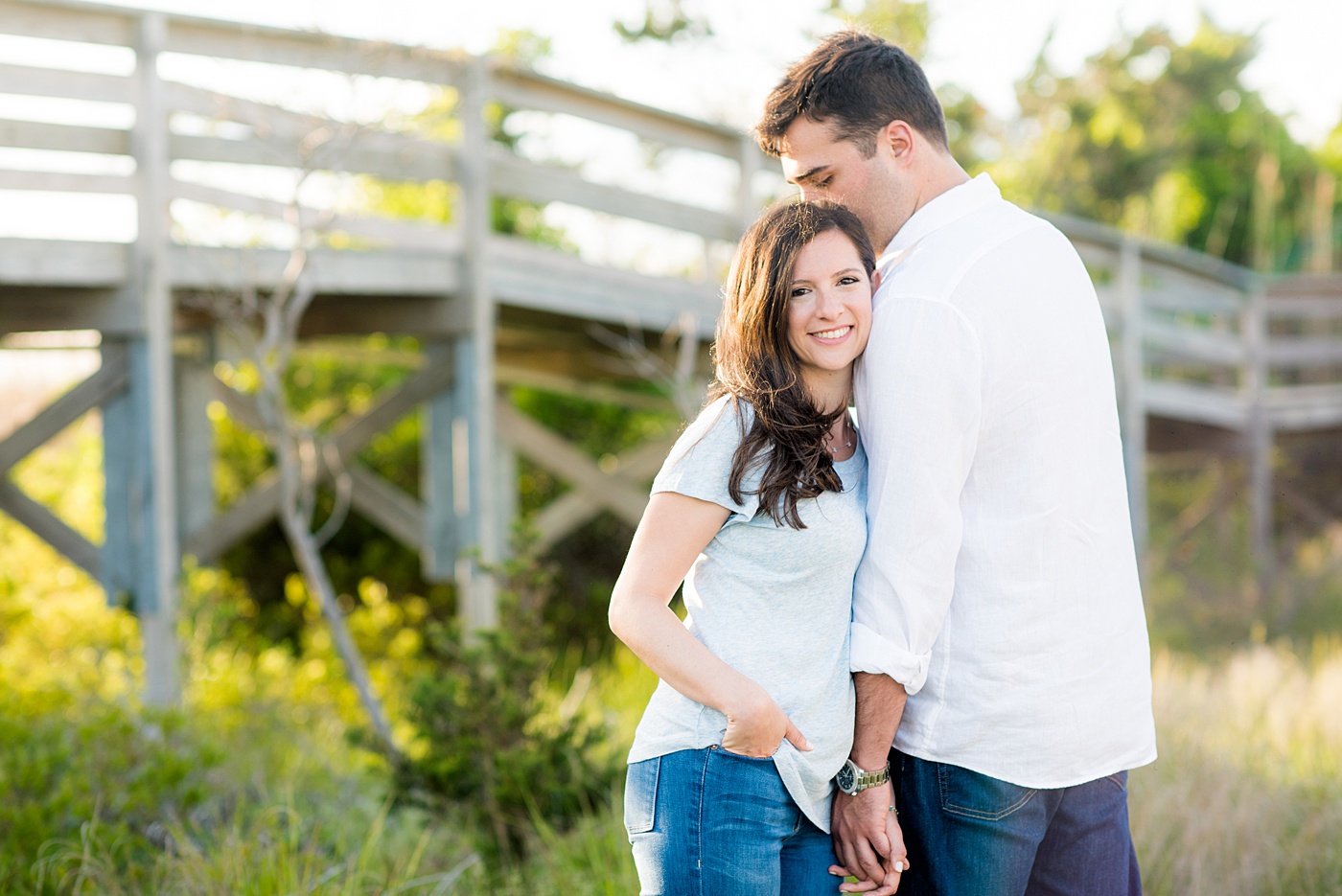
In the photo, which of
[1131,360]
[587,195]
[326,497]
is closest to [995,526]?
[587,195]

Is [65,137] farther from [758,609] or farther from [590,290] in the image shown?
[758,609]

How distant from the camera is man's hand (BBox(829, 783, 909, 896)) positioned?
1808 mm

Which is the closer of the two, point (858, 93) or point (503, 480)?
point (858, 93)

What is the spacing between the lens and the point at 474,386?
5730 millimetres

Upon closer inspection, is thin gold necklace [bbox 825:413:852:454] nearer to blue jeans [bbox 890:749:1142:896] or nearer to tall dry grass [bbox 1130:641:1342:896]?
blue jeans [bbox 890:749:1142:896]

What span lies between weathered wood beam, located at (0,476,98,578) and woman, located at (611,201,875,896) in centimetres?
422

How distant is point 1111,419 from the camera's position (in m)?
1.89

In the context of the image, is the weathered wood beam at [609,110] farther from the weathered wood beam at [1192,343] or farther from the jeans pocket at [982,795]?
the jeans pocket at [982,795]

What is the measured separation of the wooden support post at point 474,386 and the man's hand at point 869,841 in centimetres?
394

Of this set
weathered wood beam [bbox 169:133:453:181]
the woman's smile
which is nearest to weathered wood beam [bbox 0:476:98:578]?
weathered wood beam [bbox 169:133:453:181]

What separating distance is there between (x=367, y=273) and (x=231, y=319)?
0.72 m

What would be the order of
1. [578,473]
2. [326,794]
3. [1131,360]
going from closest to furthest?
[326,794] → [578,473] → [1131,360]

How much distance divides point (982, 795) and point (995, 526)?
15.6 inches

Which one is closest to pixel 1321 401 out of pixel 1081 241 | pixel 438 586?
pixel 1081 241
